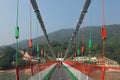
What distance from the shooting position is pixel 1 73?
35.9 feet

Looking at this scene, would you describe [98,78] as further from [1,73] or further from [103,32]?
[1,73]

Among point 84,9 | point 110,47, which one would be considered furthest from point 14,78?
point 110,47

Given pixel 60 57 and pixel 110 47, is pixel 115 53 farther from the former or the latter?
pixel 60 57

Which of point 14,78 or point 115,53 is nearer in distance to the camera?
point 14,78

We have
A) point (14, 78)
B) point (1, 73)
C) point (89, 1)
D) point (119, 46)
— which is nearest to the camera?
point (1, 73)

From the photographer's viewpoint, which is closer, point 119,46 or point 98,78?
point 98,78

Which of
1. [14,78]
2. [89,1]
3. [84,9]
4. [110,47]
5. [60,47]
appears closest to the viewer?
[14,78]

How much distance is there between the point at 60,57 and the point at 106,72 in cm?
12833

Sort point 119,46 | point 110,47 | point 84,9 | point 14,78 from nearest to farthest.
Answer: point 14,78 < point 84,9 < point 110,47 < point 119,46

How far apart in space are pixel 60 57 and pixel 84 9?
361 ft

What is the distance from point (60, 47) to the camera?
451 ft

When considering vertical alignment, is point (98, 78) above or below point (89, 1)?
below

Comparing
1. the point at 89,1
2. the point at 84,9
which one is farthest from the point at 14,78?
the point at 84,9

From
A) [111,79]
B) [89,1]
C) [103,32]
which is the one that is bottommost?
[111,79]
